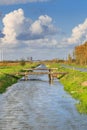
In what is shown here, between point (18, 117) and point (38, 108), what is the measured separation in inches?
221

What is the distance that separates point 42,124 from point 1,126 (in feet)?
8.93

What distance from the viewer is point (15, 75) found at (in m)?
89.4

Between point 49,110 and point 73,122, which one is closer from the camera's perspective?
point 73,122

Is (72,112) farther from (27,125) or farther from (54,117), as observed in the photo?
(27,125)

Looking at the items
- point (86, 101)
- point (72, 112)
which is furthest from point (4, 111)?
point (86, 101)

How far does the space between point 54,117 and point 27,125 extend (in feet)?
12.6

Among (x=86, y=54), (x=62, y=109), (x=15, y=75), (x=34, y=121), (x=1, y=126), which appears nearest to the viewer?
(x=1, y=126)

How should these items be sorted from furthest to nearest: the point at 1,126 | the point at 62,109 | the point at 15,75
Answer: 1. the point at 15,75
2. the point at 62,109
3. the point at 1,126

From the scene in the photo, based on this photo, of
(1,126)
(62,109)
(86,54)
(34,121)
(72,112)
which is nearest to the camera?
(1,126)

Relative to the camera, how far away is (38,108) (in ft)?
114

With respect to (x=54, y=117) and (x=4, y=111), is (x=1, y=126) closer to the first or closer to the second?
(x=54, y=117)

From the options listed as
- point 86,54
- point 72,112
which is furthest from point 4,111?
point 86,54

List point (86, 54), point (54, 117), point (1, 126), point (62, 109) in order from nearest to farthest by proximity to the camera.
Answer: point (1, 126)
point (54, 117)
point (62, 109)
point (86, 54)

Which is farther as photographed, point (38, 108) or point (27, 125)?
point (38, 108)
